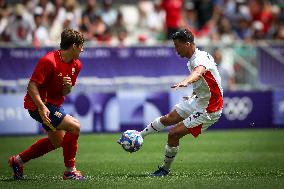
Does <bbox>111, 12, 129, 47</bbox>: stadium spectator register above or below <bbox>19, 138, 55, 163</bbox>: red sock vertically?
above

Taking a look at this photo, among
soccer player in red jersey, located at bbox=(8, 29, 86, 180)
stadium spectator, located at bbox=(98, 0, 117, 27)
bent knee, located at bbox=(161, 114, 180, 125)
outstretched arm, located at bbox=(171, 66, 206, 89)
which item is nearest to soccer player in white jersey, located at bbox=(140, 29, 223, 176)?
outstretched arm, located at bbox=(171, 66, 206, 89)

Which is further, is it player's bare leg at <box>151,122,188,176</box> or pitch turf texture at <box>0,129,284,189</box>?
player's bare leg at <box>151,122,188,176</box>

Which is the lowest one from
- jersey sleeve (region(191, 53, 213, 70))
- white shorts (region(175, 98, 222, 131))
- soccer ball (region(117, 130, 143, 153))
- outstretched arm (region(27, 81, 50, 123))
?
soccer ball (region(117, 130, 143, 153))

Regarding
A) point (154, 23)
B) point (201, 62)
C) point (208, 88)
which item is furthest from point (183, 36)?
point (154, 23)

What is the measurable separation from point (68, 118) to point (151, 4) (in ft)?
49.4

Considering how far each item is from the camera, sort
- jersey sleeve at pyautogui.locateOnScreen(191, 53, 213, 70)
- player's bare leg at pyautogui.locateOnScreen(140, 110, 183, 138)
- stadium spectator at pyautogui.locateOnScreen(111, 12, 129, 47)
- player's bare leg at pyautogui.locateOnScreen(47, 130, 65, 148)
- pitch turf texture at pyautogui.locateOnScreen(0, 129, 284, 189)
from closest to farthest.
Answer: pitch turf texture at pyautogui.locateOnScreen(0, 129, 284, 189) → player's bare leg at pyautogui.locateOnScreen(47, 130, 65, 148) → jersey sleeve at pyautogui.locateOnScreen(191, 53, 213, 70) → player's bare leg at pyautogui.locateOnScreen(140, 110, 183, 138) → stadium spectator at pyautogui.locateOnScreen(111, 12, 129, 47)

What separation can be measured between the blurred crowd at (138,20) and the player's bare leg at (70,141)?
10.2 metres

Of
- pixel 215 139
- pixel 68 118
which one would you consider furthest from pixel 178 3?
pixel 68 118

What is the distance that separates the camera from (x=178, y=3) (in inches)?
937

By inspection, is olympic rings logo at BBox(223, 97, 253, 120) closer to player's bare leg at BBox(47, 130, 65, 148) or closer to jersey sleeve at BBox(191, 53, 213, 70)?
jersey sleeve at BBox(191, 53, 213, 70)

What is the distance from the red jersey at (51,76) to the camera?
1112 cm

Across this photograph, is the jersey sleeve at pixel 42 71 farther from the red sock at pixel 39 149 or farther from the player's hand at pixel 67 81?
the red sock at pixel 39 149

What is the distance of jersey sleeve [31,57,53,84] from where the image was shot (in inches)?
436

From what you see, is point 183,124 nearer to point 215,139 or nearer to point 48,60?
point 48,60
